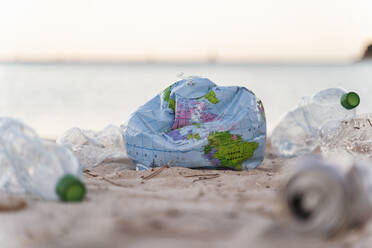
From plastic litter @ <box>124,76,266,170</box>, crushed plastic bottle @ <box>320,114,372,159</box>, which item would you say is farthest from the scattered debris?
crushed plastic bottle @ <box>320,114,372,159</box>

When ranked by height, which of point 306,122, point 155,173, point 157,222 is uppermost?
point 306,122

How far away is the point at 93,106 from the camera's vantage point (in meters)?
14.1

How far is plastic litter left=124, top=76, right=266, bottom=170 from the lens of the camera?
12.7 feet

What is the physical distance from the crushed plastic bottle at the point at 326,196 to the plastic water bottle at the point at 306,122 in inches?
123

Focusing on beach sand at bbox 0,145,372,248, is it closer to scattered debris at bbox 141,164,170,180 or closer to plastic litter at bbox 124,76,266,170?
scattered debris at bbox 141,164,170,180

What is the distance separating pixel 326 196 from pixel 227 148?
6.76ft

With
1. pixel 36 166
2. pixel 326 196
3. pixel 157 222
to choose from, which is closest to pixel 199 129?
pixel 36 166

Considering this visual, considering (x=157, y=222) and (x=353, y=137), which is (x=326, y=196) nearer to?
(x=157, y=222)

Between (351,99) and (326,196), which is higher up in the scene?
(351,99)

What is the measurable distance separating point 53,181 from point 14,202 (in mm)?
215

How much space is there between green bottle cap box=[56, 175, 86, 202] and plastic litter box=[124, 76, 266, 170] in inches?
58.6

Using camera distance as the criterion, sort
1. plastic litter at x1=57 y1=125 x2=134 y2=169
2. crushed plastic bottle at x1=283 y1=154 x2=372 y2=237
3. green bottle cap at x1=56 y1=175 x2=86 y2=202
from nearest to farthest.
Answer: crushed plastic bottle at x1=283 y1=154 x2=372 y2=237, green bottle cap at x1=56 y1=175 x2=86 y2=202, plastic litter at x1=57 y1=125 x2=134 y2=169

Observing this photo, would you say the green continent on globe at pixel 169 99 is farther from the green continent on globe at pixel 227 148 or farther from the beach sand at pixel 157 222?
the beach sand at pixel 157 222

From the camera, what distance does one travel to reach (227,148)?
153 inches
